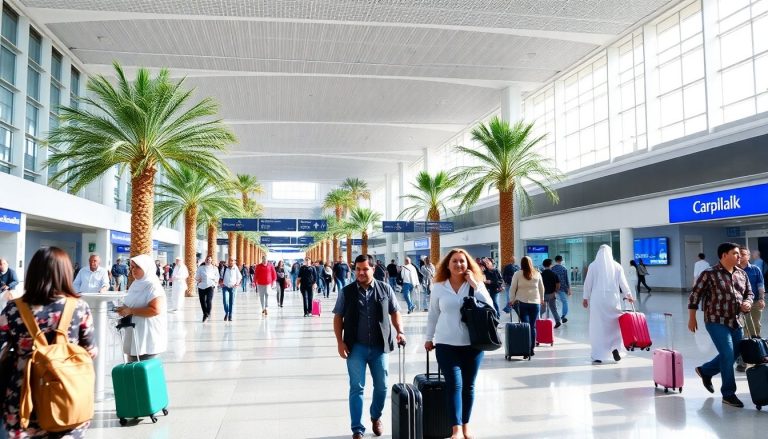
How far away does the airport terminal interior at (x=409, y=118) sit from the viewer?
23.4ft

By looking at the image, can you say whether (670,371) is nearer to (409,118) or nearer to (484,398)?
(484,398)

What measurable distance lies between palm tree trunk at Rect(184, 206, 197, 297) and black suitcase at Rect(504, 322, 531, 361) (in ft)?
78.3

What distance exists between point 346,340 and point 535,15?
59.8 ft

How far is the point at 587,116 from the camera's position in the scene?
91.1ft

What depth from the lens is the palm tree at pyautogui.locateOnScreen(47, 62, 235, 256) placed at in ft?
53.5

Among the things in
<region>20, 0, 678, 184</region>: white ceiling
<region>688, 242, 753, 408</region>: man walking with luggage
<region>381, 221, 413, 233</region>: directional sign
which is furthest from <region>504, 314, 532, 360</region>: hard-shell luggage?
<region>381, 221, 413, 233</region>: directional sign

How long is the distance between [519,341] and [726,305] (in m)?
3.70

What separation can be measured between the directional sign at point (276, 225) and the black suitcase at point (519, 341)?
3160cm

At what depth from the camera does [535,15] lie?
68.5 feet

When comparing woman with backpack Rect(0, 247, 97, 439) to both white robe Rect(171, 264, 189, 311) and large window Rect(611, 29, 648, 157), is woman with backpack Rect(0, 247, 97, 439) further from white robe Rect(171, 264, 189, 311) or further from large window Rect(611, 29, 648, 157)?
large window Rect(611, 29, 648, 157)

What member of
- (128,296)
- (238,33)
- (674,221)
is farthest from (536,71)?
(128,296)

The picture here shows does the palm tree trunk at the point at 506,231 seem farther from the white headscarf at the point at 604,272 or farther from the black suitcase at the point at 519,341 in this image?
the black suitcase at the point at 519,341

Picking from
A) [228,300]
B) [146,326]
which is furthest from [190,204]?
[146,326]

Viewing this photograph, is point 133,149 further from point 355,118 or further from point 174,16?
point 355,118
